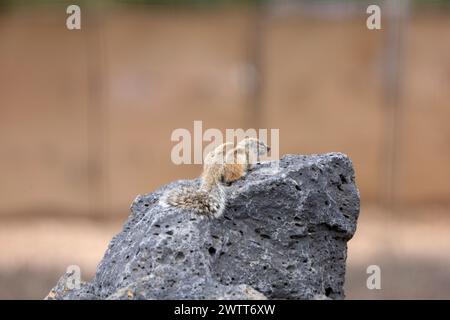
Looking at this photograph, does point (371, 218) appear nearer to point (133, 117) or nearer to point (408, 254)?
point (408, 254)

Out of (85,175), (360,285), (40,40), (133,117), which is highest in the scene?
(40,40)

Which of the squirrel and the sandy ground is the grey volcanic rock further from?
the sandy ground

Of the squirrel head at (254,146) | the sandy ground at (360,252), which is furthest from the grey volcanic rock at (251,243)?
the sandy ground at (360,252)

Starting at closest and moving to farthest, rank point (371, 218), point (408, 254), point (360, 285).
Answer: point (360, 285), point (408, 254), point (371, 218)

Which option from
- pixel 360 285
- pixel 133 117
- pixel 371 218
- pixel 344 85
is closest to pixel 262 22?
pixel 344 85

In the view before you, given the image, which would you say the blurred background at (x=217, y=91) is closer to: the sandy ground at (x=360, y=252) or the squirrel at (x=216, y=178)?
the sandy ground at (x=360, y=252)

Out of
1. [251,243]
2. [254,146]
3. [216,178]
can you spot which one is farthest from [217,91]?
[251,243]

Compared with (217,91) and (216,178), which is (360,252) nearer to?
(217,91)
